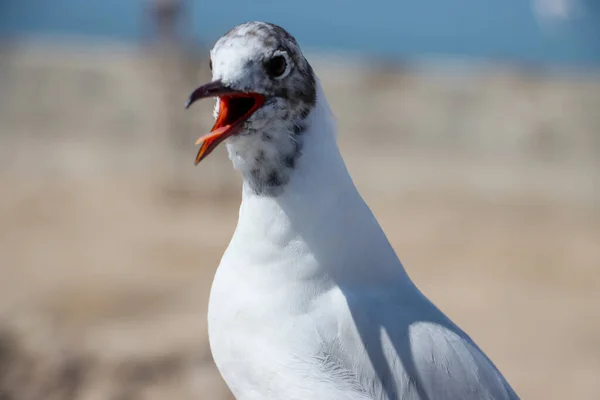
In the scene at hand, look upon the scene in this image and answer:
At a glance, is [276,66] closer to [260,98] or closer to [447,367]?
[260,98]

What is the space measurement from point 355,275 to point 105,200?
21.5 ft

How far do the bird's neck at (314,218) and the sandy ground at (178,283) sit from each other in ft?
5.12

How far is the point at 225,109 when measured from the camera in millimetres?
1729

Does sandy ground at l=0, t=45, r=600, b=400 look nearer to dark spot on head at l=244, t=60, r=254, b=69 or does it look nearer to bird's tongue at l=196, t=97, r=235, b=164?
bird's tongue at l=196, t=97, r=235, b=164

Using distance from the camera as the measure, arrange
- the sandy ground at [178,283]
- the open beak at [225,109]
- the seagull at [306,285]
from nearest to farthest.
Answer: the open beak at [225,109]
the seagull at [306,285]
the sandy ground at [178,283]

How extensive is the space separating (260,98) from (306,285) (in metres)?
0.44

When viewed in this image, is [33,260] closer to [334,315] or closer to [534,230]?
[534,230]

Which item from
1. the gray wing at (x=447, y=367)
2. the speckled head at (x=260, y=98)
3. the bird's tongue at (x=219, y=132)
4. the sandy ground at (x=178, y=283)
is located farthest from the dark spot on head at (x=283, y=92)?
→ the sandy ground at (x=178, y=283)

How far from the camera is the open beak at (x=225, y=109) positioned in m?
1.62

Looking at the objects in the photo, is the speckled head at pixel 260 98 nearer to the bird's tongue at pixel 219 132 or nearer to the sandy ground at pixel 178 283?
the bird's tongue at pixel 219 132

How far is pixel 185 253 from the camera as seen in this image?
263 inches

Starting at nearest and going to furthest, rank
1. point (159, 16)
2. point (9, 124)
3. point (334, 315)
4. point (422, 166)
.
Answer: point (334, 315), point (159, 16), point (422, 166), point (9, 124)

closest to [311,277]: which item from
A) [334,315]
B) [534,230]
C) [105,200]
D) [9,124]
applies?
[334,315]

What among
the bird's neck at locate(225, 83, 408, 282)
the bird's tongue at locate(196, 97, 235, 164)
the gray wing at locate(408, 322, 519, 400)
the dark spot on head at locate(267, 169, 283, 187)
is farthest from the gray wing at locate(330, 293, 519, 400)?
the bird's tongue at locate(196, 97, 235, 164)
